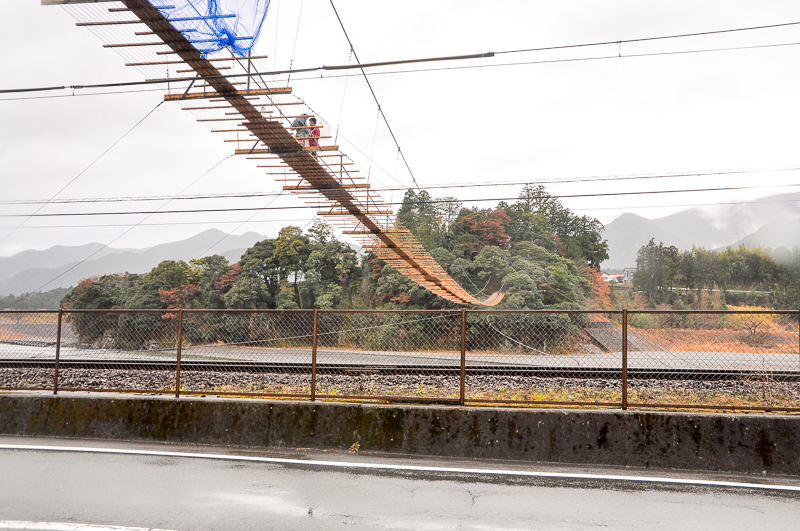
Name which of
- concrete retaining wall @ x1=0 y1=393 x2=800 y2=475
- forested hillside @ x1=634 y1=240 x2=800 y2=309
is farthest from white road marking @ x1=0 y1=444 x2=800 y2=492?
forested hillside @ x1=634 y1=240 x2=800 y2=309

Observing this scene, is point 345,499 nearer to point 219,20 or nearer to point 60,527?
point 60,527

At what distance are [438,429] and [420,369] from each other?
4778 millimetres

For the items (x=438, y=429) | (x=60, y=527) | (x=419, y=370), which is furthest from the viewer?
(x=419, y=370)

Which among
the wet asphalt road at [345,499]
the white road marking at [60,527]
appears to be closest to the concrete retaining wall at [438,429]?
the wet asphalt road at [345,499]

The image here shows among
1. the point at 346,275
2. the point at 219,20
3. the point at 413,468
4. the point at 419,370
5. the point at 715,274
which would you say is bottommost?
the point at 413,468

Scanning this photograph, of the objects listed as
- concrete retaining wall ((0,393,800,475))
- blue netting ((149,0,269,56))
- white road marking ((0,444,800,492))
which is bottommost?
white road marking ((0,444,800,492))

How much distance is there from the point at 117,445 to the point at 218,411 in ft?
4.15

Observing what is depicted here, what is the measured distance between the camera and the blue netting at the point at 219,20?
782cm

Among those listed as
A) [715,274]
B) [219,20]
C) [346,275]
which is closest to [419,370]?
[219,20]

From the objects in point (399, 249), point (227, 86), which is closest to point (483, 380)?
point (227, 86)

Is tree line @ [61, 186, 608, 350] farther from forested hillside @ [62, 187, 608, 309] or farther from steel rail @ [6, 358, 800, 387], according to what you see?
steel rail @ [6, 358, 800, 387]

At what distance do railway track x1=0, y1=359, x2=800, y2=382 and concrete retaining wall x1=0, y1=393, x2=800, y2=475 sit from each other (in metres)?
3.20

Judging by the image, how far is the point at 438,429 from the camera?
5902mm

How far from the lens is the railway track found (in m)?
10.1
